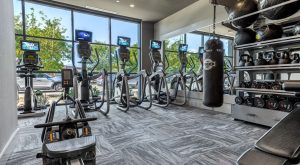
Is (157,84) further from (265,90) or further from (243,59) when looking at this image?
(265,90)

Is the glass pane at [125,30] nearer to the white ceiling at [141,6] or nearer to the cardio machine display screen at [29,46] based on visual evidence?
the white ceiling at [141,6]

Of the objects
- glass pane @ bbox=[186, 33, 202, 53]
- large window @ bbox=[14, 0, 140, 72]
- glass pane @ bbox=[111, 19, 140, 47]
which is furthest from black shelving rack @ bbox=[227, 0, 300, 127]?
glass pane @ bbox=[111, 19, 140, 47]

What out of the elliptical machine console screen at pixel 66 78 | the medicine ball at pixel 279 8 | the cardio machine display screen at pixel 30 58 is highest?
the medicine ball at pixel 279 8

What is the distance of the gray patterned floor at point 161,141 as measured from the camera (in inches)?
83.4

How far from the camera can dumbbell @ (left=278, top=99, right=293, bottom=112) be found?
10.1 ft

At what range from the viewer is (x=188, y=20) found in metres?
6.21

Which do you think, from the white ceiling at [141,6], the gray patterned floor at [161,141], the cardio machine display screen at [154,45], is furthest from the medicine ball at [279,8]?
the cardio machine display screen at [154,45]

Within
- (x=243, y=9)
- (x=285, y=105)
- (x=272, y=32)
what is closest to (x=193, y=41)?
(x=272, y=32)

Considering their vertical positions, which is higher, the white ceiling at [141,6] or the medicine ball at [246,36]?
the white ceiling at [141,6]

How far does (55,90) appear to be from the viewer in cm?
598

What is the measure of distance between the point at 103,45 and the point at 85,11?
133cm

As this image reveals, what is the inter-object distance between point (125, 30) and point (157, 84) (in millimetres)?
2694

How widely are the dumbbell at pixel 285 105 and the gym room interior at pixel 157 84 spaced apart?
2 cm

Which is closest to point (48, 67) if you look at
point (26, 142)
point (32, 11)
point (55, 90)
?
point (55, 90)
